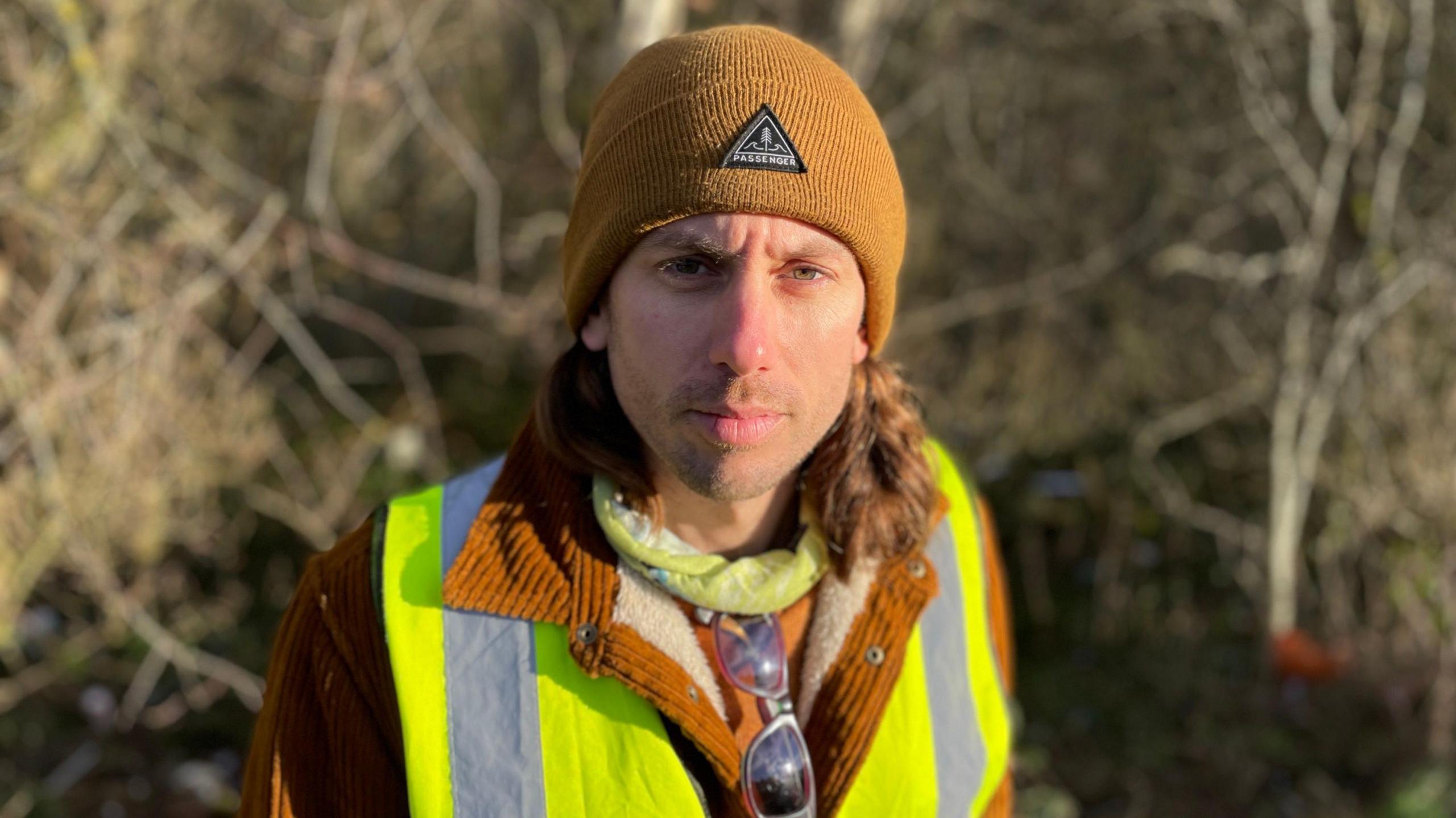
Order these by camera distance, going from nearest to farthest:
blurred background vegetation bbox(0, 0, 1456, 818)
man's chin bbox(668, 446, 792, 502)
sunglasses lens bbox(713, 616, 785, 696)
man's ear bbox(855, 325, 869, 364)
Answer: man's chin bbox(668, 446, 792, 502), sunglasses lens bbox(713, 616, 785, 696), man's ear bbox(855, 325, 869, 364), blurred background vegetation bbox(0, 0, 1456, 818)

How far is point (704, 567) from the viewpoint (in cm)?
176

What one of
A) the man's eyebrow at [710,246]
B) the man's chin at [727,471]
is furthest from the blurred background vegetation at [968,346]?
the man's chin at [727,471]

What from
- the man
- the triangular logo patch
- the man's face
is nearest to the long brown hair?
the man

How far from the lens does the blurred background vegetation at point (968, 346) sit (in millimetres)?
3525

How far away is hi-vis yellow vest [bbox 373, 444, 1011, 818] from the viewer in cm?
153

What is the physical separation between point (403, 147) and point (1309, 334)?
4.46 m

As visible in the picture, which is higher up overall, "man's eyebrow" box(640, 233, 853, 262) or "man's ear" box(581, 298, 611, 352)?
"man's eyebrow" box(640, 233, 853, 262)

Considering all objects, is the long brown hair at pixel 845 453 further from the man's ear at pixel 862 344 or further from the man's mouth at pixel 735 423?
the man's mouth at pixel 735 423

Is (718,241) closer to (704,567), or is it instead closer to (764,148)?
(764,148)

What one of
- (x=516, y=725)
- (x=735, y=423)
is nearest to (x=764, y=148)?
(x=735, y=423)

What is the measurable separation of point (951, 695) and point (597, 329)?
846 mm

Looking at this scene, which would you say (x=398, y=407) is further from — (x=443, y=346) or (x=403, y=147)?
(x=403, y=147)

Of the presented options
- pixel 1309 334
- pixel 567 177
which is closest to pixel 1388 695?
pixel 1309 334

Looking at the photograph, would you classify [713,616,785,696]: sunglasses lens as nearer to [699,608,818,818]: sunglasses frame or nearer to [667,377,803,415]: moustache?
[699,608,818,818]: sunglasses frame
